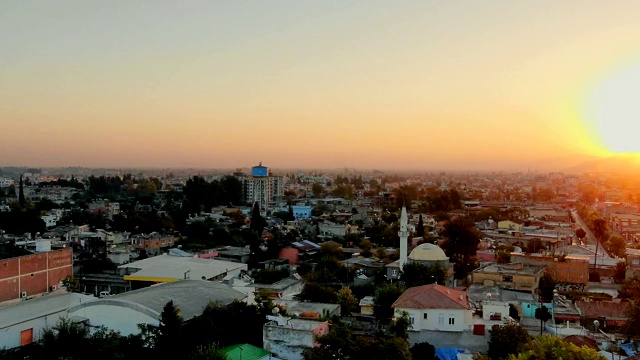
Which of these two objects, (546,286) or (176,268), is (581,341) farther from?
(176,268)

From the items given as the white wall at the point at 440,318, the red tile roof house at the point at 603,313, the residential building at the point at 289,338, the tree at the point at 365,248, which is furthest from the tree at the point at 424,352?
the tree at the point at 365,248

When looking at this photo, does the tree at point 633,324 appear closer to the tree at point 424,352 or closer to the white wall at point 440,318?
the white wall at point 440,318

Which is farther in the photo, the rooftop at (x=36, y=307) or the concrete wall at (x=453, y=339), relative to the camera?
the rooftop at (x=36, y=307)

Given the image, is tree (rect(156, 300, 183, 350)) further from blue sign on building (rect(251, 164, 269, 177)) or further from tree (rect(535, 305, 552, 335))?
blue sign on building (rect(251, 164, 269, 177))

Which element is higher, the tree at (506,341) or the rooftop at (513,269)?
the rooftop at (513,269)

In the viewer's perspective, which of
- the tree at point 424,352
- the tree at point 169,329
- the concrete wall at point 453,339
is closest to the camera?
the tree at point 169,329

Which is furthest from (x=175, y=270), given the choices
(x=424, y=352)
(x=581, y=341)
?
(x=581, y=341)

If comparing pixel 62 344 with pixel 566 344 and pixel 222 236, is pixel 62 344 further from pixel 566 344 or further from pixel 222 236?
pixel 222 236
